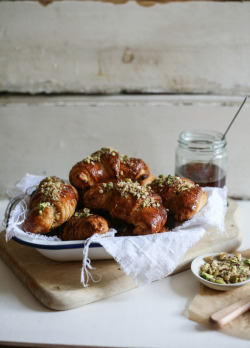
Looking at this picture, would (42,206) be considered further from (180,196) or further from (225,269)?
(225,269)

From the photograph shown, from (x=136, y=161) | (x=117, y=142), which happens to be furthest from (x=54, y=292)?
(x=117, y=142)

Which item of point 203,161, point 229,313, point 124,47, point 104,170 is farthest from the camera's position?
point 124,47

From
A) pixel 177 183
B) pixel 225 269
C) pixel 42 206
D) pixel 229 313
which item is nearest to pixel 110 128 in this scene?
pixel 177 183

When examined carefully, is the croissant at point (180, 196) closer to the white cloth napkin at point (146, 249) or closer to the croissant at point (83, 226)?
the white cloth napkin at point (146, 249)

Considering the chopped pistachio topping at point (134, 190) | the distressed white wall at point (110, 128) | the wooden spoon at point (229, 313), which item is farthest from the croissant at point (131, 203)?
the distressed white wall at point (110, 128)

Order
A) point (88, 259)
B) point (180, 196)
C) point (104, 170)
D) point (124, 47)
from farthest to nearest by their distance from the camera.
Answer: point (124, 47) → point (104, 170) → point (180, 196) → point (88, 259)

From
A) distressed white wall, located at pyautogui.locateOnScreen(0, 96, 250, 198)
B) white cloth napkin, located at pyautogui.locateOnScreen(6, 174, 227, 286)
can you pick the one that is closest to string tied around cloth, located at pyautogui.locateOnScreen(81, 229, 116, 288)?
white cloth napkin, located at pyautogui.locateOnScreen(6, 174, 227, 286)

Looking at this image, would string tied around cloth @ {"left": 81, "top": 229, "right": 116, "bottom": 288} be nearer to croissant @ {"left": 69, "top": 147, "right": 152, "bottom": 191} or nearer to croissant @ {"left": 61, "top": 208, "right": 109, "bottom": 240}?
croissant @ {"left": 61, "top": 208, "right": 109, "bottom": 240}
